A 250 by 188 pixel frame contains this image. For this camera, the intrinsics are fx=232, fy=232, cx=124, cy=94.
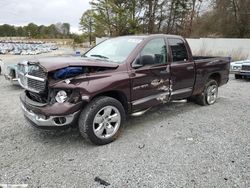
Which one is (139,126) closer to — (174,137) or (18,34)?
(174,137)

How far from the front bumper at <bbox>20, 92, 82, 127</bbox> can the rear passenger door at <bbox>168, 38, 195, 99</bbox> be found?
2251 millimetres

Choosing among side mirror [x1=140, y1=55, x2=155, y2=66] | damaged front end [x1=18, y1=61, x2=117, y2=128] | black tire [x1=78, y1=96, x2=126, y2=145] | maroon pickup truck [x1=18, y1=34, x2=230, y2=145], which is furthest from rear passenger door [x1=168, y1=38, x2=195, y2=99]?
damaged front end [x1=18, y1=61, x2=117, y2=128]

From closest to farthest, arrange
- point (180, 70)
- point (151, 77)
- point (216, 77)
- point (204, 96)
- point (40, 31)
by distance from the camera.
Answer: point (151, 77) → point (180, 70) → point (204, 96) → point (216, 77) → point (40, 31)

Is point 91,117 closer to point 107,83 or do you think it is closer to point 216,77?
point 107,83

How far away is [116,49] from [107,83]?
114 centimetres

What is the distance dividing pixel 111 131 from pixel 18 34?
94305mm

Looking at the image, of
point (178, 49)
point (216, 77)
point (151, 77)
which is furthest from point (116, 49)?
point (216, 77)

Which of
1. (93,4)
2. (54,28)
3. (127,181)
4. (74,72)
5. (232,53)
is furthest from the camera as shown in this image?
(54,28)

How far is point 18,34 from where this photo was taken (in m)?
86.4

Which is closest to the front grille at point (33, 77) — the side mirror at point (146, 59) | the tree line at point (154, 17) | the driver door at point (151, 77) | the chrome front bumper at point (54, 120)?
the chrome front bumper at point (54, 120)

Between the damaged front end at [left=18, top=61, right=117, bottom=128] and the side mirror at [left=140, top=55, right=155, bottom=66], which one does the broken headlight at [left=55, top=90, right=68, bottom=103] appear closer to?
the damaged front end at [left=18, top=61, right=117, bottom=128]

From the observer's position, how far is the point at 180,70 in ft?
15.9

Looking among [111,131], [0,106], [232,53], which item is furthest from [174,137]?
[232,53]

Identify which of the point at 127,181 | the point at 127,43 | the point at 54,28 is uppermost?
the point at 54,28
